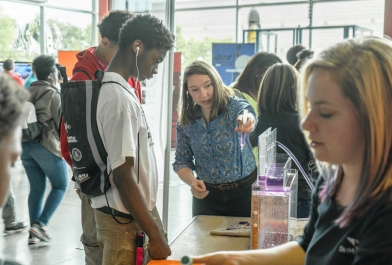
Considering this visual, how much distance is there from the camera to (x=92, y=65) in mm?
2326

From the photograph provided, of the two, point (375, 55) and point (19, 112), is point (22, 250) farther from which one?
point (375, 55)

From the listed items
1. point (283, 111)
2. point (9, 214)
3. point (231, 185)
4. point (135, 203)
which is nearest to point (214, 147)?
point (231, 185)

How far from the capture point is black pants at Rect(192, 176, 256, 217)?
2.47 m

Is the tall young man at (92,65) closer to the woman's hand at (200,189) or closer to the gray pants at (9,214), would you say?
the woman's hand at (200,189)

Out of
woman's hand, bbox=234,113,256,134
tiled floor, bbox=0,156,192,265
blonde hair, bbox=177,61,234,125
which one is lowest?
tiled floor, bbox=0,156,192,265

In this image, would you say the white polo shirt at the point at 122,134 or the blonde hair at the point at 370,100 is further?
the white polo shirt at the point at 122,134

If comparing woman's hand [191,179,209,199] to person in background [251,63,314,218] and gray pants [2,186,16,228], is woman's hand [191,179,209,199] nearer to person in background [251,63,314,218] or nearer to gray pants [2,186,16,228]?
person in background [251,63,314,218]

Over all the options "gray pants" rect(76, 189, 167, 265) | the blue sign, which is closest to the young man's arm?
"gray pants" rect(76, 189, 167, 265)

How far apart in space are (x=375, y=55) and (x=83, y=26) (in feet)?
34.5

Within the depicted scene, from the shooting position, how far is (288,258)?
47.6 inches

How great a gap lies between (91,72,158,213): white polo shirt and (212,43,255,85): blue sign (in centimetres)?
663

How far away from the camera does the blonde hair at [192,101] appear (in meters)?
2.52

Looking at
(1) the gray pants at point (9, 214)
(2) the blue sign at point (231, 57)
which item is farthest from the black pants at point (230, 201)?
(2) the blue sign at point (231, 57)

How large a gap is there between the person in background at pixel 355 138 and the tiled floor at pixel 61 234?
2183 millimetres
